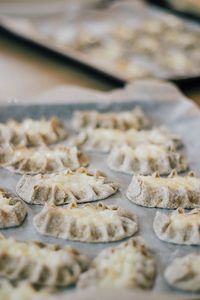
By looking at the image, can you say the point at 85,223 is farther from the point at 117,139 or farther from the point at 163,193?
the point at 117,139

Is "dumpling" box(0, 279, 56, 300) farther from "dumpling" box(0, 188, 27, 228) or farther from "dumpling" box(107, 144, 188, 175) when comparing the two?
"dumpling" box(107, 144, 188, 175)

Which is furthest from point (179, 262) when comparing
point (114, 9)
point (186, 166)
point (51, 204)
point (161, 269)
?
point (114, 9)

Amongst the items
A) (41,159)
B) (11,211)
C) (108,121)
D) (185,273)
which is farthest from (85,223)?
(108,121)

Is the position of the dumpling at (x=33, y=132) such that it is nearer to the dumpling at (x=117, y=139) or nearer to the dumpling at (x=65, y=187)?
the dumpling at (x=117, y=139)

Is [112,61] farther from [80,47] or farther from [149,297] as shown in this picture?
[149,297]

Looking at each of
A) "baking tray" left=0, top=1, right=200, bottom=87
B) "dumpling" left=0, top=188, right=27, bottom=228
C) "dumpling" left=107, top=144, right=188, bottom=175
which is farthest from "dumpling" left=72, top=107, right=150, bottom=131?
"dumpling" left=0, top=188, right=27, bottom=228

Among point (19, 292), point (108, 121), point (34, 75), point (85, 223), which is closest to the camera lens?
point (19, 292)
